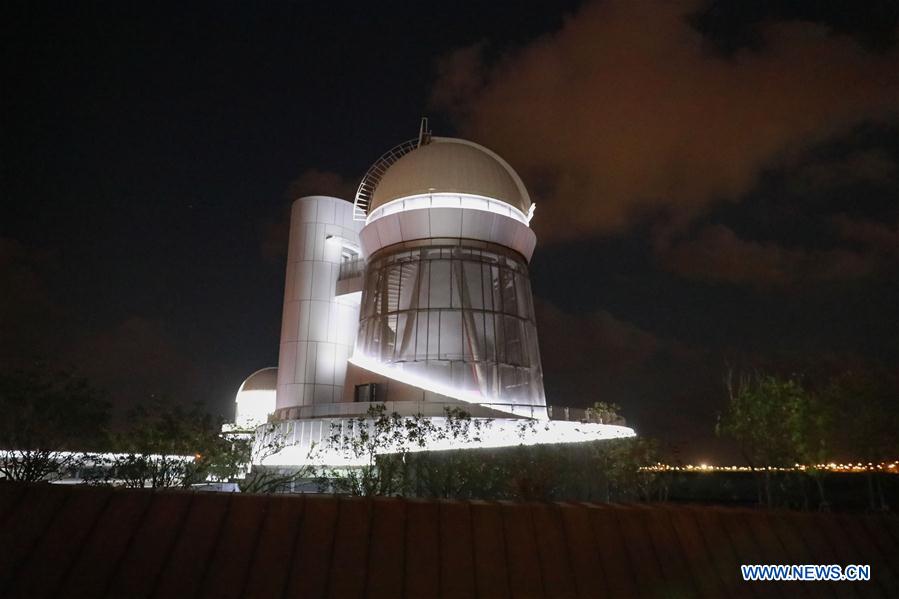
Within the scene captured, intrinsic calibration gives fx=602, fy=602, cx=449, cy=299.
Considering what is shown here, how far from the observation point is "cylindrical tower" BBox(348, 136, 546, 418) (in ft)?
126

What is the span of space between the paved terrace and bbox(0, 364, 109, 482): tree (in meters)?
16.4

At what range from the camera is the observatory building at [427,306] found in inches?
1470

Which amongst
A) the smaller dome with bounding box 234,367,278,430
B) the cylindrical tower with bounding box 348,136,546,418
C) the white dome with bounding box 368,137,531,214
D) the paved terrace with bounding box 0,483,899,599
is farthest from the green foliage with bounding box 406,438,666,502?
the smaller dome with bounding box 234,367,278,430

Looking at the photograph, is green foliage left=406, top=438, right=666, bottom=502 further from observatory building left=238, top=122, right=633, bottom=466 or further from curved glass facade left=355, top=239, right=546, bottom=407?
curved glass facade left=355, top=239, right=546, bottom=407

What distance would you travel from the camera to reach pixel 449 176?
137 feet

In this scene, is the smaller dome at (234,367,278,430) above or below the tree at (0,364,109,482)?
above

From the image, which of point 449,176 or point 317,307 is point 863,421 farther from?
point 317,307

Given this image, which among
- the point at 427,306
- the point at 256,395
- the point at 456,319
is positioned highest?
the point at 256,395

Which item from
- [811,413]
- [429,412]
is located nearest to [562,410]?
[429,412]

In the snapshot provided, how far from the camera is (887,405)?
89.7 ft

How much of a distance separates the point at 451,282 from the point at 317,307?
542 inches

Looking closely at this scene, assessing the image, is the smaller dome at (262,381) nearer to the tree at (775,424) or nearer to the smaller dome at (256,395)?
the smaller dome at (256,395)

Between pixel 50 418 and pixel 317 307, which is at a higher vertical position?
pixel 317 307

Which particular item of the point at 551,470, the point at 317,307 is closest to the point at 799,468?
the point at 551,470
